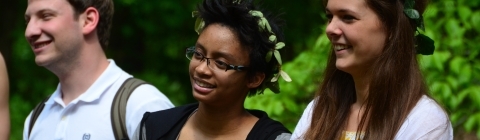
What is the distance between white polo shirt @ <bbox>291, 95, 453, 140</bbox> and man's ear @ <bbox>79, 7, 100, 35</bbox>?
7.28ft

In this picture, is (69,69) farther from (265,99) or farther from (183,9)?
(183,9)

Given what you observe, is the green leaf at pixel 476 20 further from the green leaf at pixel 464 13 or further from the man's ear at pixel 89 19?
the man's ear at pixel 89 19

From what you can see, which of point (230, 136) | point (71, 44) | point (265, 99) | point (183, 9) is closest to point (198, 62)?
point (230, 136)

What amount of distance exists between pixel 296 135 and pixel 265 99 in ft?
6.10

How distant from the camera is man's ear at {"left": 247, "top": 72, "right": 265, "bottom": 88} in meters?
4.31

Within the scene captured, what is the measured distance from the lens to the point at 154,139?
4.32 meters

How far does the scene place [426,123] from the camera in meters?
3.52

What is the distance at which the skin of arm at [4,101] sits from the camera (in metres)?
4.50

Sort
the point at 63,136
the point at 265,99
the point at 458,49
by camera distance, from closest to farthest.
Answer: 1. the point at 63,136
2. the point at 458,49
3. the point at 265,99

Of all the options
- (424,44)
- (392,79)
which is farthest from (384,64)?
(424,44)

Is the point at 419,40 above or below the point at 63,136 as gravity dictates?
above

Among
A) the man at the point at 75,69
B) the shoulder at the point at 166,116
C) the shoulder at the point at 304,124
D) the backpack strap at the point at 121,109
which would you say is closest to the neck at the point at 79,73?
the man at the point at 75,69

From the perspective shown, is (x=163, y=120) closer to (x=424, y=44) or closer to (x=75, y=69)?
(x=75, y=69)

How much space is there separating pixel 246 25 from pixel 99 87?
3.70 feet
